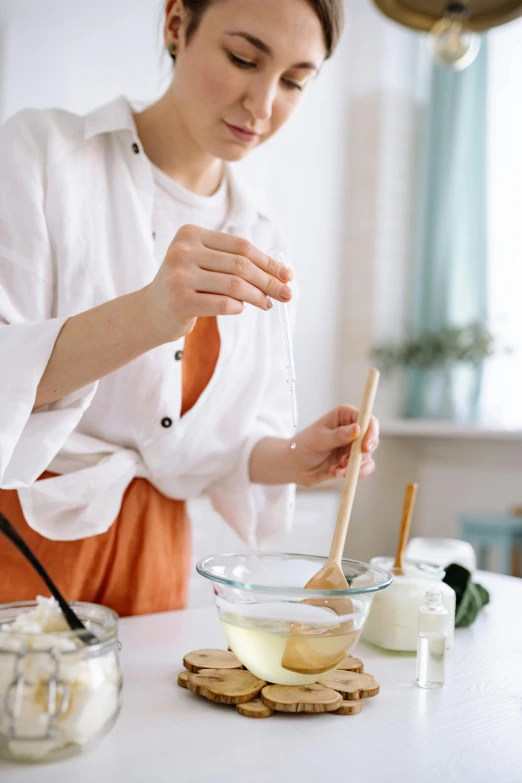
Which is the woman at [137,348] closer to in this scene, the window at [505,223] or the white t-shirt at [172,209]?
the white t-shirt at [172,209]

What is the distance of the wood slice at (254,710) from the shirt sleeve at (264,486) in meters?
0.61

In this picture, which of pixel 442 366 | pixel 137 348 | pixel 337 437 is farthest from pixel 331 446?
pixel 442 366

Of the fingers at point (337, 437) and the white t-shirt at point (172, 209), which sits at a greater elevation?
the white t-shirt at point (172, 209)

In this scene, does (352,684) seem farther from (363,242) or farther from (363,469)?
(363,242)

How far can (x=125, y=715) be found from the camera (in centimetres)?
69

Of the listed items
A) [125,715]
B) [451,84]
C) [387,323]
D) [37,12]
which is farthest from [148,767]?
[451,84]

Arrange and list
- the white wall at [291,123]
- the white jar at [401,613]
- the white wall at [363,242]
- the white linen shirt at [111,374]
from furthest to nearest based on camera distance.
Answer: the white wall at [363,242] < the white wall at [291,123] < the white linen shirt at [111,374] < the white jar at [401,613]

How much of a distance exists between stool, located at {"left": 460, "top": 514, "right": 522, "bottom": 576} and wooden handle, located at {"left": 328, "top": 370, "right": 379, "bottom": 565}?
1.80 m

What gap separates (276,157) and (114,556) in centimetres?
247

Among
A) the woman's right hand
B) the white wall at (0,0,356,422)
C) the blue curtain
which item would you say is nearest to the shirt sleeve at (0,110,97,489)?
the woman's right hand

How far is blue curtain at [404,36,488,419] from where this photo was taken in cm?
334

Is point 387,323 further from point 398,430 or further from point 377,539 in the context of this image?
point 377,539

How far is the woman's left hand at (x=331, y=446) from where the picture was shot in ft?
3.46

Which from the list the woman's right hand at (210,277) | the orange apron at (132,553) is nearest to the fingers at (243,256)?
the woman's right hand at (210,277)
